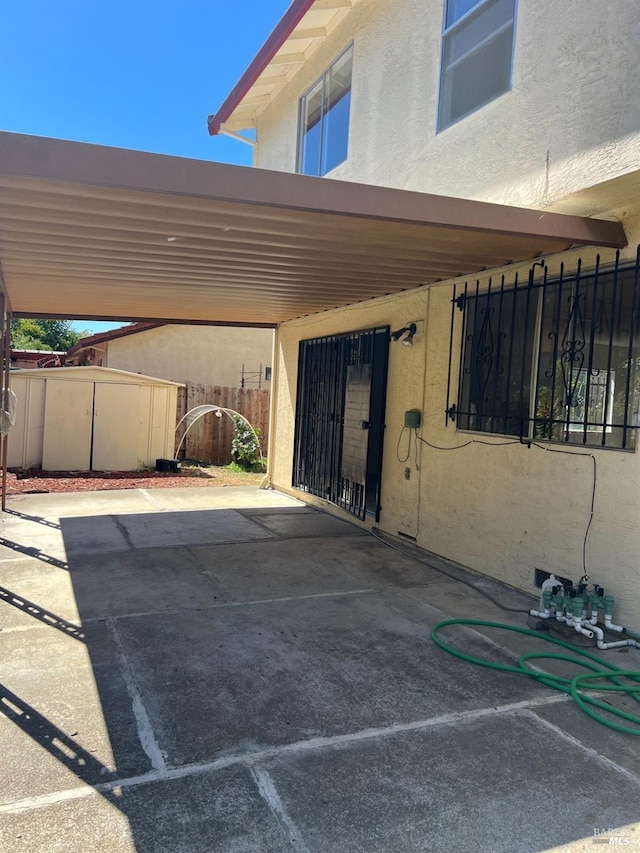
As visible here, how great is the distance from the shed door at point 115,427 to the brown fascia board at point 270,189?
8971 mm

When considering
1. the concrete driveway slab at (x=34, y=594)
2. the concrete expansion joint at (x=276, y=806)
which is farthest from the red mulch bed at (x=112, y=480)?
the concrete expansion joint at (x=276, y=806)

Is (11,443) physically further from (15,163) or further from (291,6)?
(15,163)

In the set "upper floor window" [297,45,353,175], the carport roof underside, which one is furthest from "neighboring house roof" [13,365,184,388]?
"upper floor window" [297,45,353,175]

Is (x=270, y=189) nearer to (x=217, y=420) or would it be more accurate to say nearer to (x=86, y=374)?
(x=86, y=374)

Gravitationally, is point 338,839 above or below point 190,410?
below

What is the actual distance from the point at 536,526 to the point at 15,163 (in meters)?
4.50

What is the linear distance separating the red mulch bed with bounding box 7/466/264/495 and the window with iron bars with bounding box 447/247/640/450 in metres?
6.67

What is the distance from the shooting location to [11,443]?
11.5 m

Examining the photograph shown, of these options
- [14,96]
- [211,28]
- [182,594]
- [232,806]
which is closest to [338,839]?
[232,806]

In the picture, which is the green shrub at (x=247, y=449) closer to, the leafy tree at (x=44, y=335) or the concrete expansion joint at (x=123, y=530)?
the concrete expansion joint at (x=123, y=530)

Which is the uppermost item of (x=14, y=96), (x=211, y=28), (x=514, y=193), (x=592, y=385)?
(x=14, y=96)

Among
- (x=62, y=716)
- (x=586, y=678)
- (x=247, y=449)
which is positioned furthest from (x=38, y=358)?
(x=586, y=678)

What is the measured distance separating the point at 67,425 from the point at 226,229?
27.9ft

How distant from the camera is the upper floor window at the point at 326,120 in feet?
26.3
